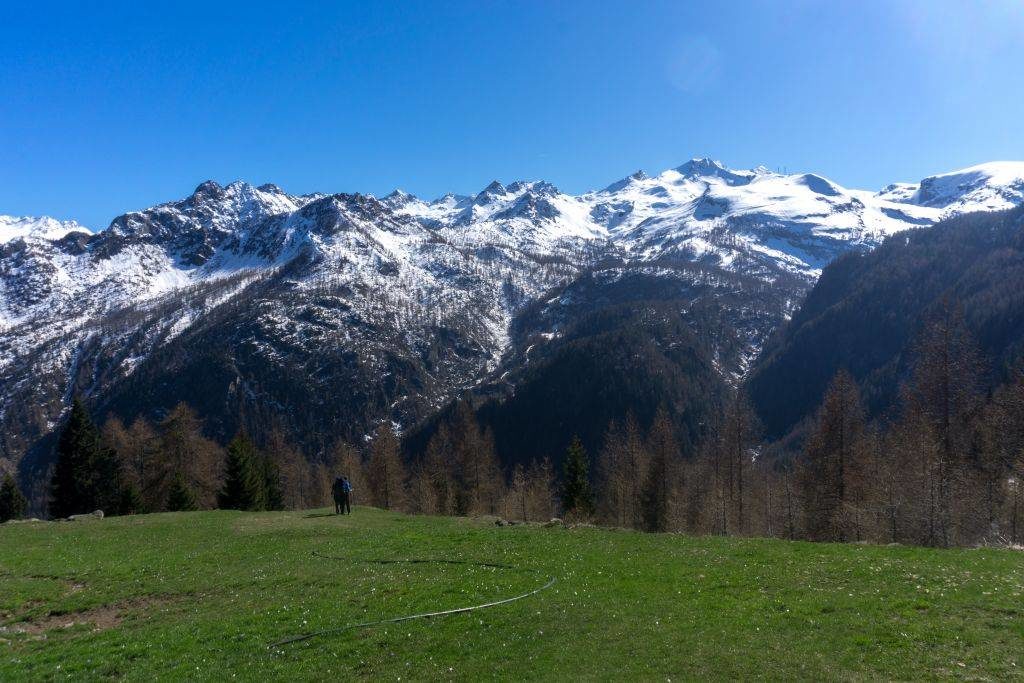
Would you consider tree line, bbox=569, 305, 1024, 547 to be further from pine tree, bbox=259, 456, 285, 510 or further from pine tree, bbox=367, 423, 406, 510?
pine tree, bbox=259, 456, 285, 510

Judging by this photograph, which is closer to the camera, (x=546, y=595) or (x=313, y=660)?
(x=313, y=660)

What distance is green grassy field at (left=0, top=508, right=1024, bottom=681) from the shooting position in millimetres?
15750

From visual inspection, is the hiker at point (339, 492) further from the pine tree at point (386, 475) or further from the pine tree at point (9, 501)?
the pine tree at point (9, 501)

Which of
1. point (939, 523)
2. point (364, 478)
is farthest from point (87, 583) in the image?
point (364, 478)

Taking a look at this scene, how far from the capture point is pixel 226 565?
29.5 metres

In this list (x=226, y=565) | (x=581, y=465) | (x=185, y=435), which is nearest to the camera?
(x=226, y=565)

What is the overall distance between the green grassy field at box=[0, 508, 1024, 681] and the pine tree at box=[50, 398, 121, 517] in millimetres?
36720

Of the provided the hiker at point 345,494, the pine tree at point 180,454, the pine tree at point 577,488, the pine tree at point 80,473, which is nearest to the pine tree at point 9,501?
the pine tree at point 80,473

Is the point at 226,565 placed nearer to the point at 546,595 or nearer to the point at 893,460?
the point at 546,595

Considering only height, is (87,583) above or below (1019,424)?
below

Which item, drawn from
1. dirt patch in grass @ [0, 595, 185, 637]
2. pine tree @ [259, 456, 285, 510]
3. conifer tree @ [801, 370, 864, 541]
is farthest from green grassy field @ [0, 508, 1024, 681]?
pine tree @ [259, 456, 285, 510]

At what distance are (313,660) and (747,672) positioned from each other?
40.8 ft

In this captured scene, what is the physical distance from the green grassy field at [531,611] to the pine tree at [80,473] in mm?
36720

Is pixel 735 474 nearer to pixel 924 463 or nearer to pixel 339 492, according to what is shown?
pixel 924 463
